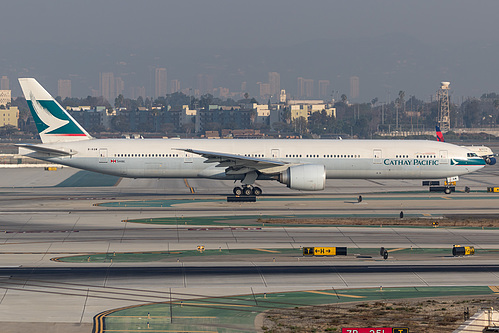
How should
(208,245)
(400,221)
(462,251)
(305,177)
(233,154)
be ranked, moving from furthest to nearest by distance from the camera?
(233,154), (305,177), (400,221), (208,245), (462,251)

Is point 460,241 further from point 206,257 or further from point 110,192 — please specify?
point 110,192

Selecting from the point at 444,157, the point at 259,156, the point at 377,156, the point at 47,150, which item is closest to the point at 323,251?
Result: the point at 259,156

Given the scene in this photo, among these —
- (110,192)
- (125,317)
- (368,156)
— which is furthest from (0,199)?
(125,317)

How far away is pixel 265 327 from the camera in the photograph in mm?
22719

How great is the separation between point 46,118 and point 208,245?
90.6 feet

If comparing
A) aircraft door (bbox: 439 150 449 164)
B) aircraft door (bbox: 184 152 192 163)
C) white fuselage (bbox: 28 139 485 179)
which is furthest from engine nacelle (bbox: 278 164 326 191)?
aircraft door (bbox: 439 150 449 164)

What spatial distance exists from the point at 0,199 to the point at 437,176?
37679 millimetres

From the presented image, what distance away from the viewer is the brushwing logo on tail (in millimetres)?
58188

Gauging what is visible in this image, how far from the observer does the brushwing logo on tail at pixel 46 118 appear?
58.2 meters

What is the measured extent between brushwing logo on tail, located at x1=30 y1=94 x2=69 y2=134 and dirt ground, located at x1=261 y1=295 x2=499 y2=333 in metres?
39.0

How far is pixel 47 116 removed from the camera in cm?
5825

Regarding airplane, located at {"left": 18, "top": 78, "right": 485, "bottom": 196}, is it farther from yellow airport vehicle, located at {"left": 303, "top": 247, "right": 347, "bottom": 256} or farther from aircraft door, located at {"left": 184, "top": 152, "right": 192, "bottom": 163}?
yellow airport vehicle, located at {"left": 303, "top": 247, "right": 347, "bottom": 256}

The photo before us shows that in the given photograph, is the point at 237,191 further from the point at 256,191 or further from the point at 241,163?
the point at 241,163

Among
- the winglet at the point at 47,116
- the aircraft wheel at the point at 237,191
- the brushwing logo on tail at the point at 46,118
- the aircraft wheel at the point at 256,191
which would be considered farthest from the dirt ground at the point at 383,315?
the brushwing logo on tail at the point at 46,118
